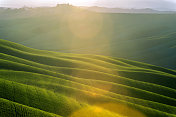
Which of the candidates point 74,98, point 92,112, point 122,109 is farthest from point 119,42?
point 92,112

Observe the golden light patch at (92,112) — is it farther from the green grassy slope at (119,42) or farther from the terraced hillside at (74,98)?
the green grassy slope at (119,42)

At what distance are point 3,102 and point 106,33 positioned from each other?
178080 mm

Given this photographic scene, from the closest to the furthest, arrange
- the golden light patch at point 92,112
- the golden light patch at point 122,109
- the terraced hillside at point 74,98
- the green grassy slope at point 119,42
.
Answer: the terraced hillside at point 74,98, the golden light patch at point 92,112, the golden light patch at point 122,109, the green grassy slope at point 119,42

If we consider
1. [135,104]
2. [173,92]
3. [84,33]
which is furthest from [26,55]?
[84,33]

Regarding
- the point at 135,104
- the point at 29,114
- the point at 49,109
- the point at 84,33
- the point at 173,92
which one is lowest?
the point at 29,114

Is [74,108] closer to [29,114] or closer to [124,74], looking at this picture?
[29,114]

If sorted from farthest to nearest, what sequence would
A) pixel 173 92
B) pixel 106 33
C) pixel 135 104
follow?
pixel 106 33 → pixel 173 92 → pixel 135 104

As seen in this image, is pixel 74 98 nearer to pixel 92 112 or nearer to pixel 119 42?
pixel 92 112

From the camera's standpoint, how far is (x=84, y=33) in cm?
19288

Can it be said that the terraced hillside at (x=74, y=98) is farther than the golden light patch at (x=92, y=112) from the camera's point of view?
No

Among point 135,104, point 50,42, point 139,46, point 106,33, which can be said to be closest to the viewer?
point 135,104

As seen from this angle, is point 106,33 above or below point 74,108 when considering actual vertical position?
above

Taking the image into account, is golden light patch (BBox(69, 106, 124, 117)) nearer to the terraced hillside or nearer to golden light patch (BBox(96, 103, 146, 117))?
the terraced hillside

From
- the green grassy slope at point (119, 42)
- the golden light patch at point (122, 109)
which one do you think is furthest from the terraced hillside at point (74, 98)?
the green grassy slope at point (119, 42)
